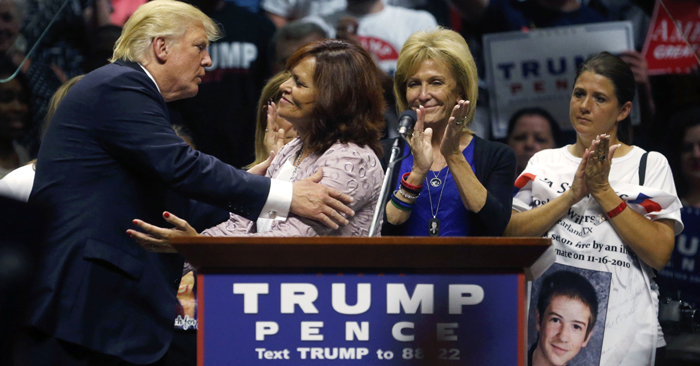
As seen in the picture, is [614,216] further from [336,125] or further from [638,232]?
[336,125]

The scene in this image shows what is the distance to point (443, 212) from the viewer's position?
2.65 metres

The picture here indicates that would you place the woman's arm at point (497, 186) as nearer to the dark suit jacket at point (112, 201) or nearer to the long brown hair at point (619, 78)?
the long brown hair at point (619, 78)

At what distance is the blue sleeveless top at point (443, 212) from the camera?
2627mm

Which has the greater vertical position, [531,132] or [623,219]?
[531,132]

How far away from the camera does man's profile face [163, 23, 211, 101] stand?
2.28 m

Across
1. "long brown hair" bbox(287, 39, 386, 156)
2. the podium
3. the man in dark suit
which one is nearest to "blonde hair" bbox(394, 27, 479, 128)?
"long brown hair" bbox(287, 39, 386, 156)

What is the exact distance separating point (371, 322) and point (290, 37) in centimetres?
281

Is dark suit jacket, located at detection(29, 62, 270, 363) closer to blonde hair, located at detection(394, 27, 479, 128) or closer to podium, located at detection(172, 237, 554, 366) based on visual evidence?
podium, located at detection(172, 237, 554, 366)

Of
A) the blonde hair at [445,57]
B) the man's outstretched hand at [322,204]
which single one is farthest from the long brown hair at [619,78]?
the man's outstretched hand at [322,204]

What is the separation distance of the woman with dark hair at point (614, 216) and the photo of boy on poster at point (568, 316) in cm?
3

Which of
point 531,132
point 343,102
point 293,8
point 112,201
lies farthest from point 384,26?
point 112,201

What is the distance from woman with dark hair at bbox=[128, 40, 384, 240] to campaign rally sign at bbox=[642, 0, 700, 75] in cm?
226

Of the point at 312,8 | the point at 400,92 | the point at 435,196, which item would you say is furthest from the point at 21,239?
the point at 312,8

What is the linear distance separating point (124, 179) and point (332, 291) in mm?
758
